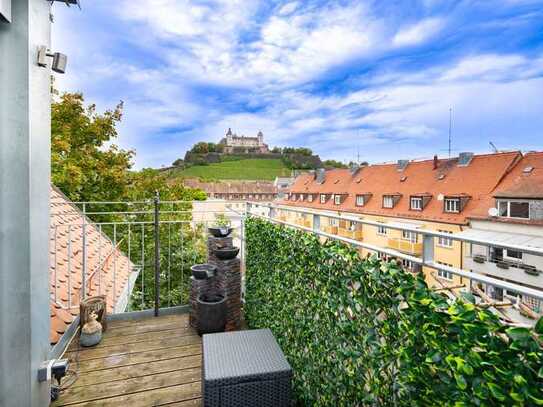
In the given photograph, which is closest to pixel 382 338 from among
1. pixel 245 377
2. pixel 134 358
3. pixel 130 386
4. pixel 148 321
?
pixel 245 377

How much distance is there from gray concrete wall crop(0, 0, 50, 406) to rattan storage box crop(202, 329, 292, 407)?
1.10 meters

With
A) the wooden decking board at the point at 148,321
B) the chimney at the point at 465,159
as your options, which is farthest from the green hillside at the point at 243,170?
the wooden decking board at the point at 148,321

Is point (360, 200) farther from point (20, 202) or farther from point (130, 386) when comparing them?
point (20, 202)

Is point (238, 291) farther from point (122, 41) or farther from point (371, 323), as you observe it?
point (122, 41)

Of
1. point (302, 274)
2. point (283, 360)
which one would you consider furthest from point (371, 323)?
point (283, 360)

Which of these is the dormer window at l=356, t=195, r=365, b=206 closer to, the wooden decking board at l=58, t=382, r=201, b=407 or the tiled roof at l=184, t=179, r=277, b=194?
the wooden decking board at l=58, t=382, r=201, b=407

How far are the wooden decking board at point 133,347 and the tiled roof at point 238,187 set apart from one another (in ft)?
104

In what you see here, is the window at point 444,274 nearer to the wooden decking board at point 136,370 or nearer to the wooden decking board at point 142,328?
the wooden decking board at point 136,370

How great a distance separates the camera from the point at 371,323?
130 centimetres

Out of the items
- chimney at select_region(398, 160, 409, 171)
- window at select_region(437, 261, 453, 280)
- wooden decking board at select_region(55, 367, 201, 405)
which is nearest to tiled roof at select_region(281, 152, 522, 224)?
chimney at select_region(398, 160, 409, 171)

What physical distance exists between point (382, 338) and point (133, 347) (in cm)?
256

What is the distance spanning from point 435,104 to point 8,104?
57.6 feet

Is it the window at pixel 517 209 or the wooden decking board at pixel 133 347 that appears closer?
the wooden decking board at pixel 133 347

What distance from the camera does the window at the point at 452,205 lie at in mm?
13414
